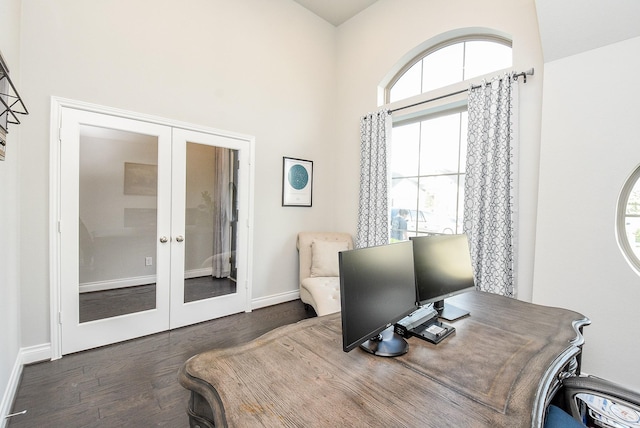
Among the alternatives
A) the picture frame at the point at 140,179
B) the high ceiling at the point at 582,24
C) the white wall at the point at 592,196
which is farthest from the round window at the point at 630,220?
the picture frame at the point at 140,179

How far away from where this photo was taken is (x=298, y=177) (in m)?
3.84

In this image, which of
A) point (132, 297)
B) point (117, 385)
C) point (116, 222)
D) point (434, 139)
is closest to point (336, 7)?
point (434, 139)

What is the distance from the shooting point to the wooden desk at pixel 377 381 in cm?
77

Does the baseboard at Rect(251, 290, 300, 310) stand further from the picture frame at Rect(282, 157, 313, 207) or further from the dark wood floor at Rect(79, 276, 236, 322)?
the picture frame at Rect(282, 157, 313, 207)

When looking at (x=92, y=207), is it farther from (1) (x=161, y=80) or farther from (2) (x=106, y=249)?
(1) (x=161, y=80)

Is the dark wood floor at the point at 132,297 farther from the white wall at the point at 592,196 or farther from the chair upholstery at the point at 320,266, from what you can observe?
the white wall at the point at 592,196

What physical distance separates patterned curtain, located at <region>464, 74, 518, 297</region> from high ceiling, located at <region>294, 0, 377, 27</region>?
7.02 ft

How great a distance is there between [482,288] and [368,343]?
195cm

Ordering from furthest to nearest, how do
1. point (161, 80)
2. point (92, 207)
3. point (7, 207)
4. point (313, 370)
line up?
point (161, 80) → point (92, 207) → point (7, 207) → point (313, 370)

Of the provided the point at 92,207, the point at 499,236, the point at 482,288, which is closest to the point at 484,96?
the point at 499,236

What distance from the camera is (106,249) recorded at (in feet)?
8.46

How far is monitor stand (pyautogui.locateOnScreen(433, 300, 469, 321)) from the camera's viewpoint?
148 cm

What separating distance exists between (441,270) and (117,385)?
2334 mm

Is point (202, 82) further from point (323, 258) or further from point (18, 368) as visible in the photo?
point (18, 368)
